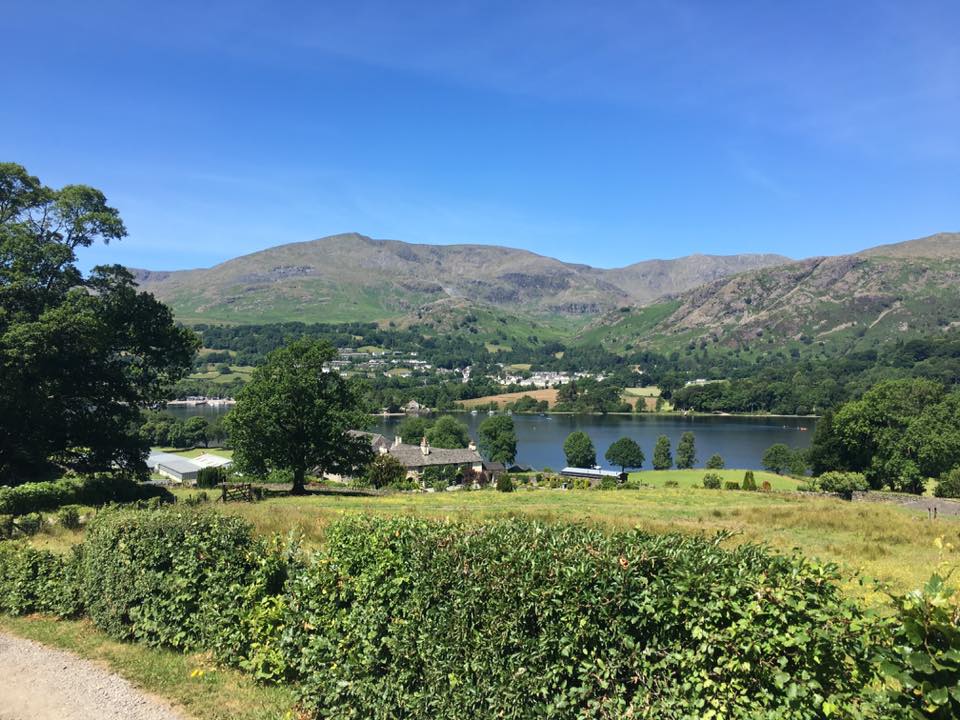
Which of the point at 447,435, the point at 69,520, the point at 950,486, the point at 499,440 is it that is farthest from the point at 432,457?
the point at 69,520

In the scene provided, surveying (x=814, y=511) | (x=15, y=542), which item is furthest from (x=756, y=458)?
(x=15, y=542)

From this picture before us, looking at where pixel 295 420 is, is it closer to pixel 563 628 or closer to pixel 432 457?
pixel 563 628

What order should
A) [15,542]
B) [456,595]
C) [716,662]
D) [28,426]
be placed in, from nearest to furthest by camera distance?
[716,662] → [456,595] → [15,542] → [28,426]

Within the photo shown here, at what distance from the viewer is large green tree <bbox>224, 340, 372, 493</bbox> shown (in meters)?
36.0

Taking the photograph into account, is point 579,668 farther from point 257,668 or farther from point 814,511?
point 814,511

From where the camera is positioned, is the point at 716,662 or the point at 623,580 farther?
the point at 623,580

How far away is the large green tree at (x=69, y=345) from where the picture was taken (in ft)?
83.6

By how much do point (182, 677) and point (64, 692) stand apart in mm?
1653

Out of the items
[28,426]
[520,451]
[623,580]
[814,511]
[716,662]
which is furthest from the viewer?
[520,451]

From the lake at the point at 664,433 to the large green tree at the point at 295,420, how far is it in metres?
75.5

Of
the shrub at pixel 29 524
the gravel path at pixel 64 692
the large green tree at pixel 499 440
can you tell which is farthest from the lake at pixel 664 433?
the gravel path at pixel 64 692

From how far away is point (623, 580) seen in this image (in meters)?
5.86

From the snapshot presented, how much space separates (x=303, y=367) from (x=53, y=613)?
2569 centimetres

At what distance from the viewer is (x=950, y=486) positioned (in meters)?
58.6
